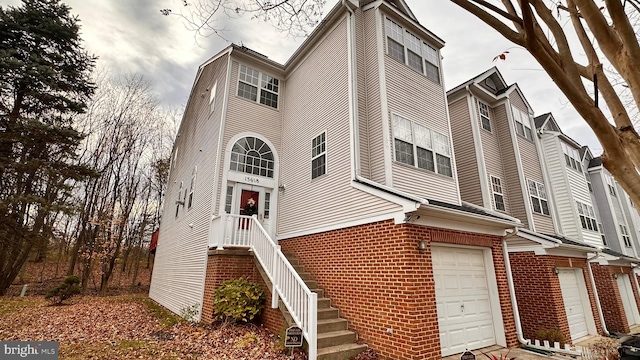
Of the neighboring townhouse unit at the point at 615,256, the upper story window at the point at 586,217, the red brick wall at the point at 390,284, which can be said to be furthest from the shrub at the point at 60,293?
the upper story window at the point at 586,217

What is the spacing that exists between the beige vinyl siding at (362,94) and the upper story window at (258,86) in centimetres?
417

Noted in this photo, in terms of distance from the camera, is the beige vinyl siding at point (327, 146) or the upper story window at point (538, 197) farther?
the upper story window at point (538, 197)

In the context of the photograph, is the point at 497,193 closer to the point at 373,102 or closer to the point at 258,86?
the point at 373,102

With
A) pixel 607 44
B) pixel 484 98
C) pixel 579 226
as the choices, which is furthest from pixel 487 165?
pixel 607 44

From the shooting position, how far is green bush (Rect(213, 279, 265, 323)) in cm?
728

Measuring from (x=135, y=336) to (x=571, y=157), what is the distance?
69.4 ft

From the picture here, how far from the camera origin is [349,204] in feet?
24.4

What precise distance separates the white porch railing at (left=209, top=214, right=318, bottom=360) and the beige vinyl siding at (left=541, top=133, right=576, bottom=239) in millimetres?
13943

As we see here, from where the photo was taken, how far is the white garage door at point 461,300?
6434mm

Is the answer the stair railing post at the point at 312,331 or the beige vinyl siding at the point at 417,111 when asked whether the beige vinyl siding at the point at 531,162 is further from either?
the stair railing post at the point at 312,331

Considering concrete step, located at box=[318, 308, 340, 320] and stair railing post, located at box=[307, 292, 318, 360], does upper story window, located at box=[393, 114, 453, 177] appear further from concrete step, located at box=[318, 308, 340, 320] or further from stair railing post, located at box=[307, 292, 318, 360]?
stair railing post, located at box=[307, 292, 318, 360]

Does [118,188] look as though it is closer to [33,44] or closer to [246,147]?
[33,44]

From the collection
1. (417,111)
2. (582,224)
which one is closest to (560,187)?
(582,224)

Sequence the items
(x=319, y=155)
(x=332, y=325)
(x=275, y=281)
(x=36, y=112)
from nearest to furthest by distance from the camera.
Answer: (x=332, y=325), (x=275, y=281), (x=319, y=155), (x=36, y=112)
